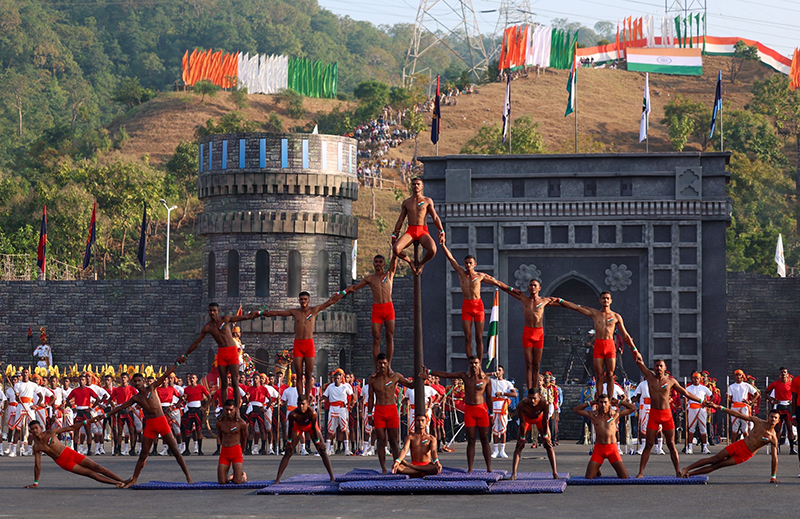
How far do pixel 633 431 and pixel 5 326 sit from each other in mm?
24602

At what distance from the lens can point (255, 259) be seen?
123ft

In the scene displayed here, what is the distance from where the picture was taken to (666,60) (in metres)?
123

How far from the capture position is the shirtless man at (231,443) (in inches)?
853

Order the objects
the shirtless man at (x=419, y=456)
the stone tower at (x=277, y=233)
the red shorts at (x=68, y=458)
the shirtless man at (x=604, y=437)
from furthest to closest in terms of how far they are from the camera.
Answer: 1. the stone tower at (x=277, y=233)
2. the red shorts at (x=68, y=458)
3. the shirtless man at (x=604, y=437)
4. the shirtless man at (x=419, y=456)

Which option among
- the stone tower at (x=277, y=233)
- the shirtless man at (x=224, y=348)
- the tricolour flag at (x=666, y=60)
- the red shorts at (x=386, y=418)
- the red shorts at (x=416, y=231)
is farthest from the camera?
the tricolour flag at (x=666, y=60)

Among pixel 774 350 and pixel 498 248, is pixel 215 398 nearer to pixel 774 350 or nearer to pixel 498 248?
pixel 498 248

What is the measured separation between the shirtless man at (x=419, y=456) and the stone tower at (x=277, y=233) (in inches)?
622

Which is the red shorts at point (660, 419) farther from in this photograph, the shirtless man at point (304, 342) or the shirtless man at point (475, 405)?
the shirtless man at point (304, 342)

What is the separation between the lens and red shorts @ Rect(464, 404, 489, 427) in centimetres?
2245

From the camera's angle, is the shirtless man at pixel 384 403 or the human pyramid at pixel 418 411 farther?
the shirtless man at pixel 384 403

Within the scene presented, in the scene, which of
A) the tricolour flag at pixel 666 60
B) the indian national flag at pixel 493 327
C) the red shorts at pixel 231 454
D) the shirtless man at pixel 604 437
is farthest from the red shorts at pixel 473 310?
the tricolour flag at pixel 666 60

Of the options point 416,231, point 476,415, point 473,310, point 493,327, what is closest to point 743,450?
point 476,415

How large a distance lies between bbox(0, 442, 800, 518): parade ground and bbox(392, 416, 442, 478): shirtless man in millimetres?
1050

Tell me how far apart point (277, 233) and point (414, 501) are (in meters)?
19.2
